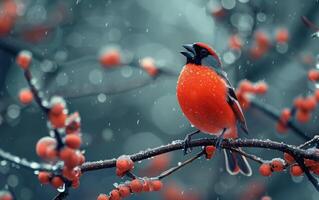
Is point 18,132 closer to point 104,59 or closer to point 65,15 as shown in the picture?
point 65,15

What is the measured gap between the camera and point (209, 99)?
3062mm

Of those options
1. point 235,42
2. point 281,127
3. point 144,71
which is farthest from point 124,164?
point 235,42

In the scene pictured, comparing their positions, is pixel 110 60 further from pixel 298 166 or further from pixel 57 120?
pixel 57 120

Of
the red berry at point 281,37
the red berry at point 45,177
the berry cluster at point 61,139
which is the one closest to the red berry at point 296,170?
the berry cluster at point 61,139

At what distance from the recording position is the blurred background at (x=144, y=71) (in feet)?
16.3

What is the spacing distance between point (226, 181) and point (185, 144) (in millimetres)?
4011

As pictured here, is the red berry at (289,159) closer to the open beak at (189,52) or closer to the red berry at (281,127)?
the open beak at (189,52)

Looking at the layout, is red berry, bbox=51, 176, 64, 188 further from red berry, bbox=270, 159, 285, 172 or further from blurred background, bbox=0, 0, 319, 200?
blurred background, bbox=0, 0, 319, 200

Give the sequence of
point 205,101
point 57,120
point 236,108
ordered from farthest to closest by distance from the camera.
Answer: point 236,108
point 205,101
point 57,120

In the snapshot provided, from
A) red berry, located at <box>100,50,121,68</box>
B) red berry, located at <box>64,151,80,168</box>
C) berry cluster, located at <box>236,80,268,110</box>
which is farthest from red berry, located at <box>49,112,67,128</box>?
red berry, located at <box>100,50,121,68</box>

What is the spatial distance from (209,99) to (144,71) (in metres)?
1.67

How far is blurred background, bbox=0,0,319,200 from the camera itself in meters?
4.95

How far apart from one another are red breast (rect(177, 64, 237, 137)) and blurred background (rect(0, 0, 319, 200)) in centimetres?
99

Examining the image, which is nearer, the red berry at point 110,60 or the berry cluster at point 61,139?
the berry cluster at point 61,139
